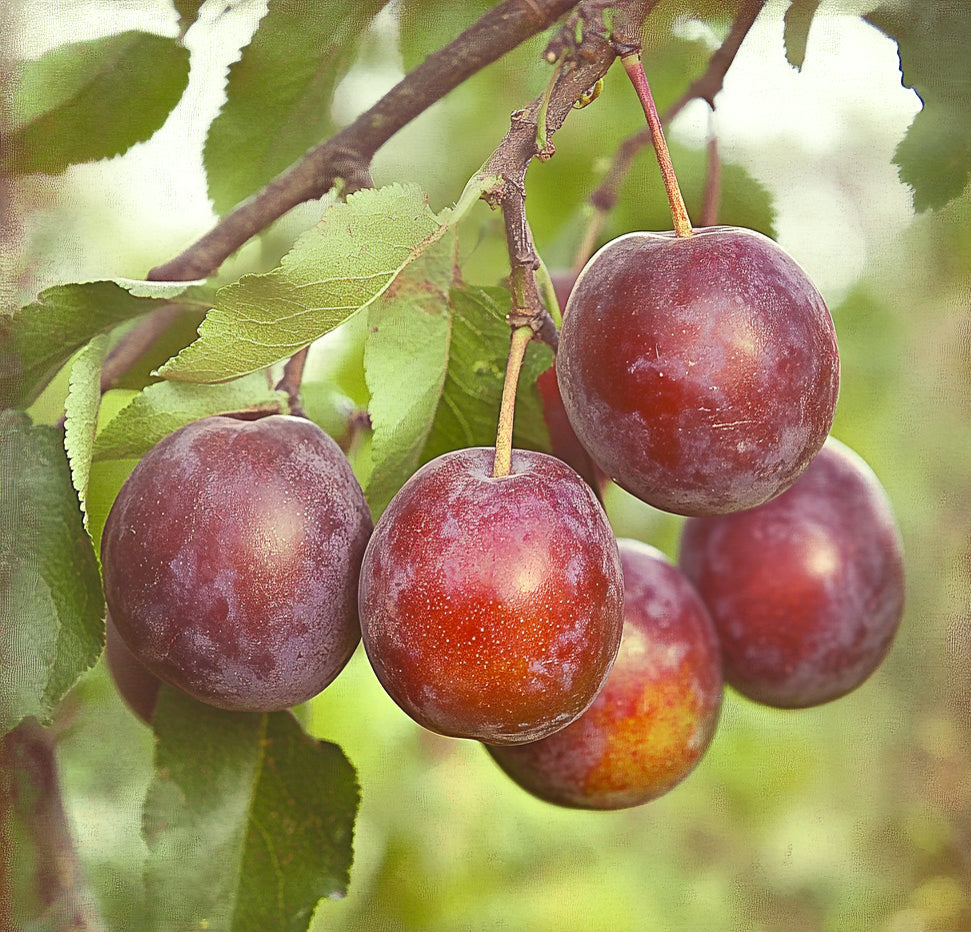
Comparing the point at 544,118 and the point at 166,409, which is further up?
the point at 544,118

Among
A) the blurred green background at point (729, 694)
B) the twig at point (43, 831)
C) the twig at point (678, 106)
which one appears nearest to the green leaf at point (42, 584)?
the blurred green background at point (729, 694)

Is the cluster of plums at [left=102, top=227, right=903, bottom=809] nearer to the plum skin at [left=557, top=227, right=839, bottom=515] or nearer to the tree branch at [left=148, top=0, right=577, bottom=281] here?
the plum skin at [left=557, top=227, right=839, bottom=515]

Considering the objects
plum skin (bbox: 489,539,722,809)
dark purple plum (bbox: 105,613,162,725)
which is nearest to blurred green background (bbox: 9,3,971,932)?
dark purple plum (bbox: 105,613,162,725)

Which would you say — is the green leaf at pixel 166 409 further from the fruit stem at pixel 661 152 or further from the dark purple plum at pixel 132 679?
the fruit stem at pixel 661 152

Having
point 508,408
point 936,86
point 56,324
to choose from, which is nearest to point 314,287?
point 508,408

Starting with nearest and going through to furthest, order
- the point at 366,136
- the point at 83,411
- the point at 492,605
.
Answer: the point at 492,605 → the point at 83,411 → the point at 366,136

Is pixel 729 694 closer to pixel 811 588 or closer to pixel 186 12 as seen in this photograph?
pixel 811 588

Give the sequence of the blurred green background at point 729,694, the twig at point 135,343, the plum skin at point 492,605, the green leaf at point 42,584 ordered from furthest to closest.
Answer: the blurred green background at point 729,694 → the twig at point 135,343 → the green leaf at point 42,584 → the plum skin at point 492,605

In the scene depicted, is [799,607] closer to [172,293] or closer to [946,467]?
[172,293]
